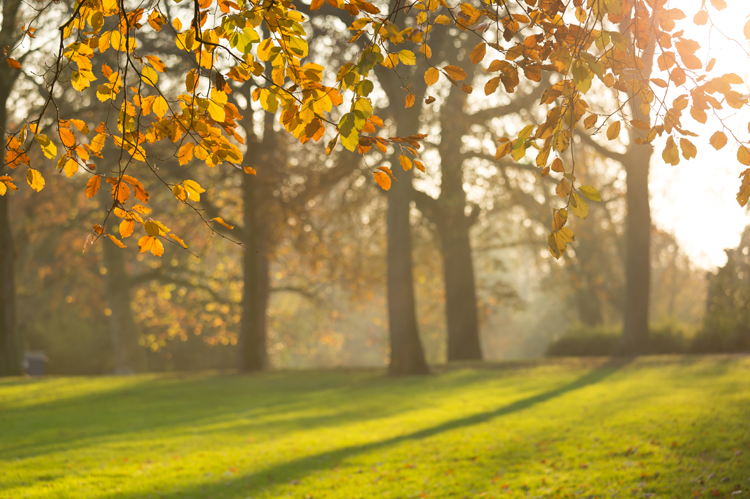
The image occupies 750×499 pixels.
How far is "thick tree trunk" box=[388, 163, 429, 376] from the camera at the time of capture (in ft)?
52.2

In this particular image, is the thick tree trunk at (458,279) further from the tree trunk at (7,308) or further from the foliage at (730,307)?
the tree trunk at (7,308)

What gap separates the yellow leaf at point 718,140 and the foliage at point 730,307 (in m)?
16.3

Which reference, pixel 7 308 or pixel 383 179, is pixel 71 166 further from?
pixel 7 308

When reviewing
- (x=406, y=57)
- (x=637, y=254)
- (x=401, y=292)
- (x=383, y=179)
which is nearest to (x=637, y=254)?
(x=637, y=254)

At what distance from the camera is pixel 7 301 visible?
54.1 ft

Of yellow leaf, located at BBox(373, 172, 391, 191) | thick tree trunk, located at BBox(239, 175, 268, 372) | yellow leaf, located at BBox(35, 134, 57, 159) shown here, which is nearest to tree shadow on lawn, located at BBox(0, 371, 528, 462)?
thick tree trunk, located at BBox(239, 175, 268, 372)

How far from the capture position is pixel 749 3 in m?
3.70

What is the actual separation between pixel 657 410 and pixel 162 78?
13.8m

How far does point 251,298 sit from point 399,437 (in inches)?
414

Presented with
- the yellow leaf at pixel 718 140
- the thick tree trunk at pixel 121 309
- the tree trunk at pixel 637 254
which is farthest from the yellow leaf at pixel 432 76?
the thick tree trunk at pixel 121 309

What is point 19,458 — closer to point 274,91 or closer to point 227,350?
point 274,91

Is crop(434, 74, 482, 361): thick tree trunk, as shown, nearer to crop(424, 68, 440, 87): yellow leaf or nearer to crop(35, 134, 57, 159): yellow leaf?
crop(424, 68, 440, 87): yellow leaf

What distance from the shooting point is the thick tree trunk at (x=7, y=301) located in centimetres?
1633

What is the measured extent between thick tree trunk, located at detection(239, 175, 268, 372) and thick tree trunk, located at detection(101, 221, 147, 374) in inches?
218
